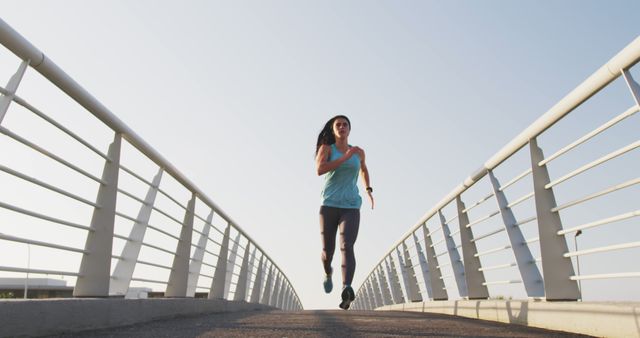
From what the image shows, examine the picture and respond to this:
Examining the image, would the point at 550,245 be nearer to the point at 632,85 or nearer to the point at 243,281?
the point at 632,85

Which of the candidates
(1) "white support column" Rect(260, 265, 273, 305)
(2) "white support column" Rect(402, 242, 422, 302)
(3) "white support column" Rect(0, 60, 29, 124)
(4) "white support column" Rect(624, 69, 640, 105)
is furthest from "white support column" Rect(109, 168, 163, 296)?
(1) "white support column" Rect(260, 265, 273, 305)

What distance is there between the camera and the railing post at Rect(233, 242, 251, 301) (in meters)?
9.95

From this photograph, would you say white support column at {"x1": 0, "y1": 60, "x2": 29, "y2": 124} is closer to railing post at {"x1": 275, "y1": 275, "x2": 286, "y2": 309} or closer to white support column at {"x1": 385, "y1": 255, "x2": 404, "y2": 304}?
white support column at {"x1": 385, "y1": 255, "x2": 404, "y2": 304}

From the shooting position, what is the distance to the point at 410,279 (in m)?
9.96

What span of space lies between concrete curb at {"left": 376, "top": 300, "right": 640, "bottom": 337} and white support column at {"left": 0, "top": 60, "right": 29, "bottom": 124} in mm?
3212

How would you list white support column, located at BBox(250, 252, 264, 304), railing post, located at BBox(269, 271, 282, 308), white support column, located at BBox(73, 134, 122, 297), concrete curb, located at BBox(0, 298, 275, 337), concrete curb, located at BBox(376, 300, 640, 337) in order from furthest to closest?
railing post, located at BBox(269, 271, 282, 308), white support column, located at BBox(250, 252, 264, 304), white support column, located at BBox(73, 134, 122, 297), concrete curb, located at BBox(0, 298, 275, 337), concrete curb, located at BBox(376, 300, 640, 337)

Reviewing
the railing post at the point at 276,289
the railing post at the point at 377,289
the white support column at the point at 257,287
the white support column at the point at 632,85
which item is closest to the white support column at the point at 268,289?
the white support column at the point at 257,287

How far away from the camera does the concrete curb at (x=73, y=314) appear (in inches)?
114

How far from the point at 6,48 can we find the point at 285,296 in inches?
694

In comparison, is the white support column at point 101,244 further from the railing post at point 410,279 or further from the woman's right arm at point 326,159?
the railing post at point 410,279

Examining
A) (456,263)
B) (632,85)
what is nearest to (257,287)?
(456,263)

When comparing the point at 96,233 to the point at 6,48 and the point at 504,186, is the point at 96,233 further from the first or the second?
the point at 504,186

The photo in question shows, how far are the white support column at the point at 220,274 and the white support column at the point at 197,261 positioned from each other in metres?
0.82

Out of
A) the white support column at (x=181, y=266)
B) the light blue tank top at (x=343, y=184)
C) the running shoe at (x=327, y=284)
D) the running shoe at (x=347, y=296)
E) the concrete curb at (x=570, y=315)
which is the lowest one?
the concrete curb at (x=570, y=315)
